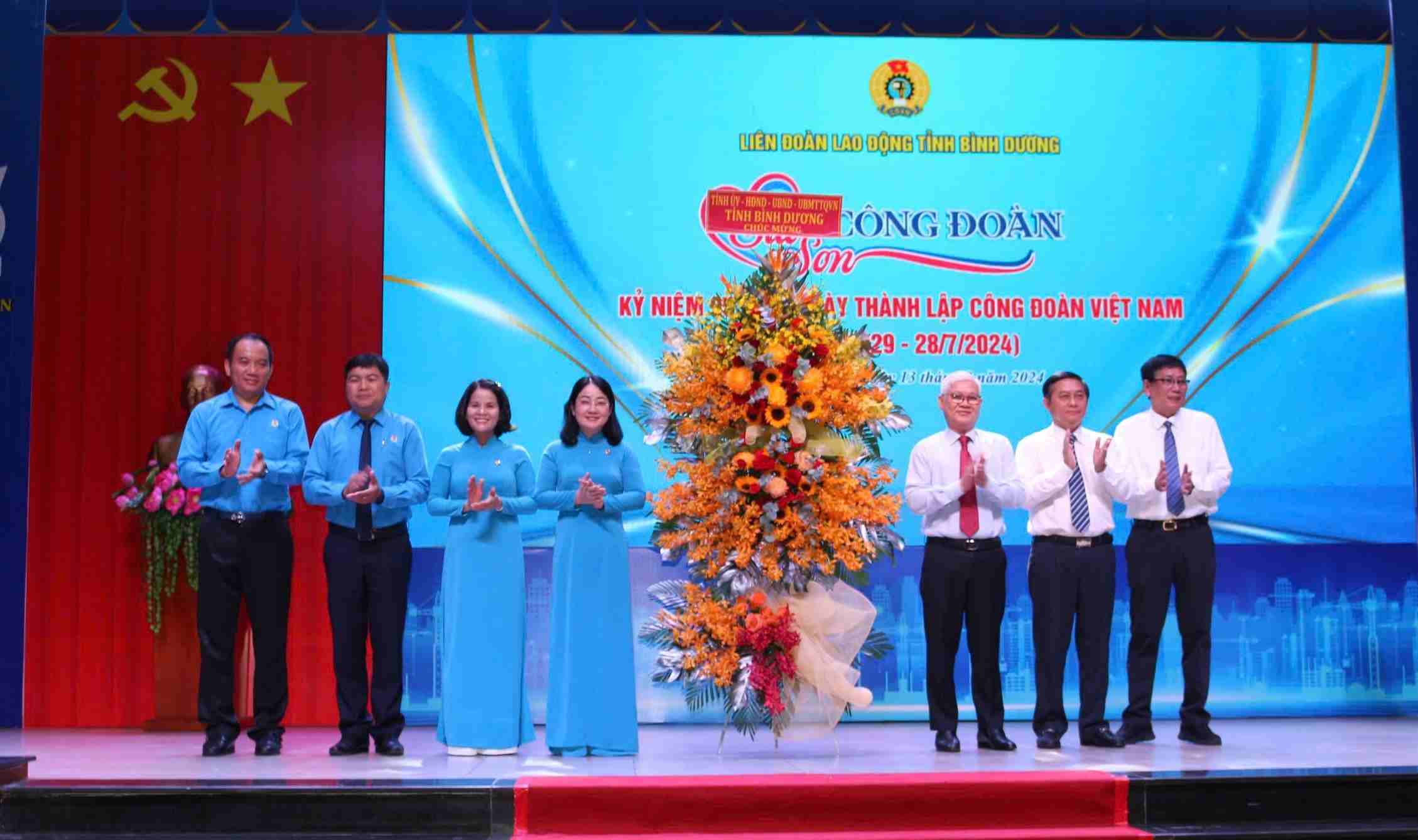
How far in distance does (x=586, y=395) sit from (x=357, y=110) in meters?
2.36

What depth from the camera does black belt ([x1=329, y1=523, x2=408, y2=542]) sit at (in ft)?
17.3

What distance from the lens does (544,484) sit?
17.9 feet

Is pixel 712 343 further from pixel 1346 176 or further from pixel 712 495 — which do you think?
pixel 1346 176

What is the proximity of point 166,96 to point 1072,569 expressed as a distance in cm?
493

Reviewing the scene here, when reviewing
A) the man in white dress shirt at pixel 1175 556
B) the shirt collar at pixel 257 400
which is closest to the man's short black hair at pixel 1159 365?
the man in white dress shirt at pixel 1175 556

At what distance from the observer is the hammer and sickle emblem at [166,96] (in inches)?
264

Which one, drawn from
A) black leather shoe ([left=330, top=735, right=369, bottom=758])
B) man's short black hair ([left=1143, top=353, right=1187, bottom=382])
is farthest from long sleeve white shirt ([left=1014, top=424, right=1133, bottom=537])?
black leather shoe ([left=330, top=735, right=369, bottom=758])

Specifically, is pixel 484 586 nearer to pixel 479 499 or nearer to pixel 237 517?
pixel 479 499

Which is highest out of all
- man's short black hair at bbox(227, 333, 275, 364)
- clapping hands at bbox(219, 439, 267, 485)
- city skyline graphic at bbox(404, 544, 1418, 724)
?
man's short black hair at bbox(227, 333, 275, 364)

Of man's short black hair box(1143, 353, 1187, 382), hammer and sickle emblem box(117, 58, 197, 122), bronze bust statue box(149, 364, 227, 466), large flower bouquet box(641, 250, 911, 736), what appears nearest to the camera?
large flower bouquet box(641, 250, 911, 736)

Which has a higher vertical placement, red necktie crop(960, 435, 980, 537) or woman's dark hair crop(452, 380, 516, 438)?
woman's dark hair crop(452, 380, 516, 438)

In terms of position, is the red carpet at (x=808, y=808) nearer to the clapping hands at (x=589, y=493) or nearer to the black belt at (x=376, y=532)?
the clapping hands at (x=589, y=493)

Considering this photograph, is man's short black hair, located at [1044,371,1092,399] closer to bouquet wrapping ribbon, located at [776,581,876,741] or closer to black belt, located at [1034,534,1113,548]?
black belt, located at [1034,534,1113,548]

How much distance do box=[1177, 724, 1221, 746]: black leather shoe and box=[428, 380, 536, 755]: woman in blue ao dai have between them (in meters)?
2.73
